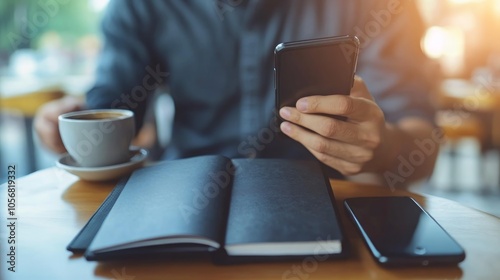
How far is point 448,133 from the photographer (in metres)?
2.59

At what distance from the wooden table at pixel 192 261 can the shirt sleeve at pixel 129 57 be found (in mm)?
432

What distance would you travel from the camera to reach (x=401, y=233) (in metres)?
0.41

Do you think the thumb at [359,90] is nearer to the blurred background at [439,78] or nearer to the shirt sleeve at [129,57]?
the shirt sleeve at [129,57]

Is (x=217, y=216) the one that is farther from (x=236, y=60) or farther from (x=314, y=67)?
(x=236, y=60)

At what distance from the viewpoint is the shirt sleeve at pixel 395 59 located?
2.78 ft

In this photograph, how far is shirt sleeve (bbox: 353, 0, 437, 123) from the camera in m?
0.85

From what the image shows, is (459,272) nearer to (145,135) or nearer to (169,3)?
(169,3)

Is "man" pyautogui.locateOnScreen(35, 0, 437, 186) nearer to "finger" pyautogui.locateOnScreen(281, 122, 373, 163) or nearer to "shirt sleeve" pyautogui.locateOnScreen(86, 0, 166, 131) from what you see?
"shirt sleeve" pyautogui.locateOnScreen(86, 0, 166, 131)

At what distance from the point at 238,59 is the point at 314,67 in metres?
0.41

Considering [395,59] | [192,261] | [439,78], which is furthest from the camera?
[439,78]

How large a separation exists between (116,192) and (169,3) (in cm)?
55

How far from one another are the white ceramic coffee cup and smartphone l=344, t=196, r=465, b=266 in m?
0.31

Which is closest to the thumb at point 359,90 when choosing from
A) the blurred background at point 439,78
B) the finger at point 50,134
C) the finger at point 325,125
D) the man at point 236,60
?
the finger at point 325,125

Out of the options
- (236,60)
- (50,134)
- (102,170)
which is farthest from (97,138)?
(236,60)
